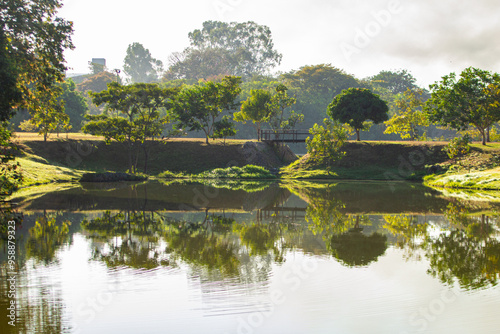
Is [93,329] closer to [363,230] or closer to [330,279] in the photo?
[330,279]

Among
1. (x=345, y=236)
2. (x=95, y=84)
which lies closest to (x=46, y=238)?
(x=345, y=236)

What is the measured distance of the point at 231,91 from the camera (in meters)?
53.1

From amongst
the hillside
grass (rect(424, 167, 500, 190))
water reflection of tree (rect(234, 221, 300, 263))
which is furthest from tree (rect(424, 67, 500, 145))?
water reflection of tree (rect(234, 221, 300, 263))

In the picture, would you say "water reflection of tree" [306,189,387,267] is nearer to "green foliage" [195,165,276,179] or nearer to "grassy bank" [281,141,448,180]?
"green foliage" [195,165,276,179]

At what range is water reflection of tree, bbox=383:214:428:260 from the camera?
41.0 feet

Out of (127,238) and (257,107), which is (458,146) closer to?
(257,107)

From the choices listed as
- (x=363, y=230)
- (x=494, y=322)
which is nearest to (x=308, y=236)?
(x=363, y=230)

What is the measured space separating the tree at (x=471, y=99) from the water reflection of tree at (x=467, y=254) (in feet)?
111

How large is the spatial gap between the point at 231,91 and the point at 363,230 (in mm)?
39838

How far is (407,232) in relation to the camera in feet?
49.8

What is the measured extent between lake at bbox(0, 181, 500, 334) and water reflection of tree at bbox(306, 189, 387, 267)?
0.04 meters

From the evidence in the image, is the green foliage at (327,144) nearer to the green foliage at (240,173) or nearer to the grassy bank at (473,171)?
the green foliage at (240,173)

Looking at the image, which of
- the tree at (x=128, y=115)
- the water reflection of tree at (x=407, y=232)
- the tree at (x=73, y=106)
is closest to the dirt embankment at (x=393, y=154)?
the tree at (x=128, y=115)

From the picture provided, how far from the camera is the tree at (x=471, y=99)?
1834 inches
